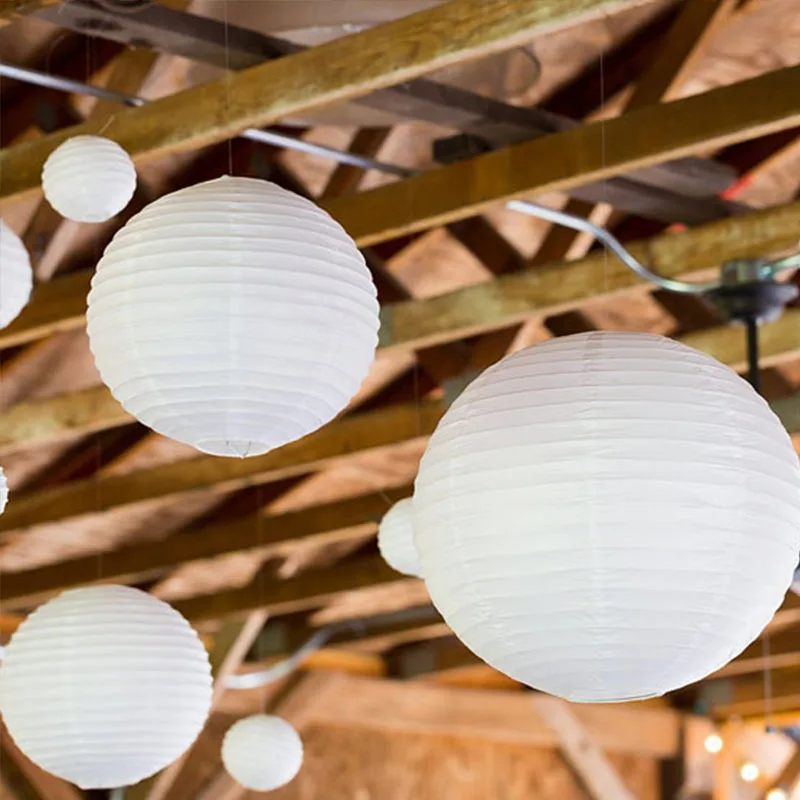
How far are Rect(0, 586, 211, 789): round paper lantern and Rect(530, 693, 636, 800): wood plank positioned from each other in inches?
278

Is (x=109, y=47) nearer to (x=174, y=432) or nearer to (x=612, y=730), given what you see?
(x=174, y=432)

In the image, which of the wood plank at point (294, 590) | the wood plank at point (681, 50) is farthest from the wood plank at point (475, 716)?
the wood plank at point (681, 50)

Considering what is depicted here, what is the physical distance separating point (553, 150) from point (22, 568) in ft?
15.0

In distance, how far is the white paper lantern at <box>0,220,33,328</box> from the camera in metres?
4.17

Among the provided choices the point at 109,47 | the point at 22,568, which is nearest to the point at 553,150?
the point at 109,47

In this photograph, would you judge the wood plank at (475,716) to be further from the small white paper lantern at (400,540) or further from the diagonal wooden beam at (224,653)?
the small white paper lantern at (400,540)

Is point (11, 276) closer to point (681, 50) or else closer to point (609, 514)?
point (609, 514)

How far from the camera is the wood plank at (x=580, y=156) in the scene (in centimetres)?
470

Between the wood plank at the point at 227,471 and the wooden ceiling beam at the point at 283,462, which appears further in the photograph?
the wood plank at the point at 227,471

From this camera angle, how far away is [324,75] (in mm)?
4418

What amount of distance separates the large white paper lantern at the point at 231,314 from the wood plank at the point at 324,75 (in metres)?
1.00

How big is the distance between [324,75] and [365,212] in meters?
1.17

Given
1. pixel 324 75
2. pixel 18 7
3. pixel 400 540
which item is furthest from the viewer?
pixel 400 540

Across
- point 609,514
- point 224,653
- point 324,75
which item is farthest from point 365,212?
point 224,653
